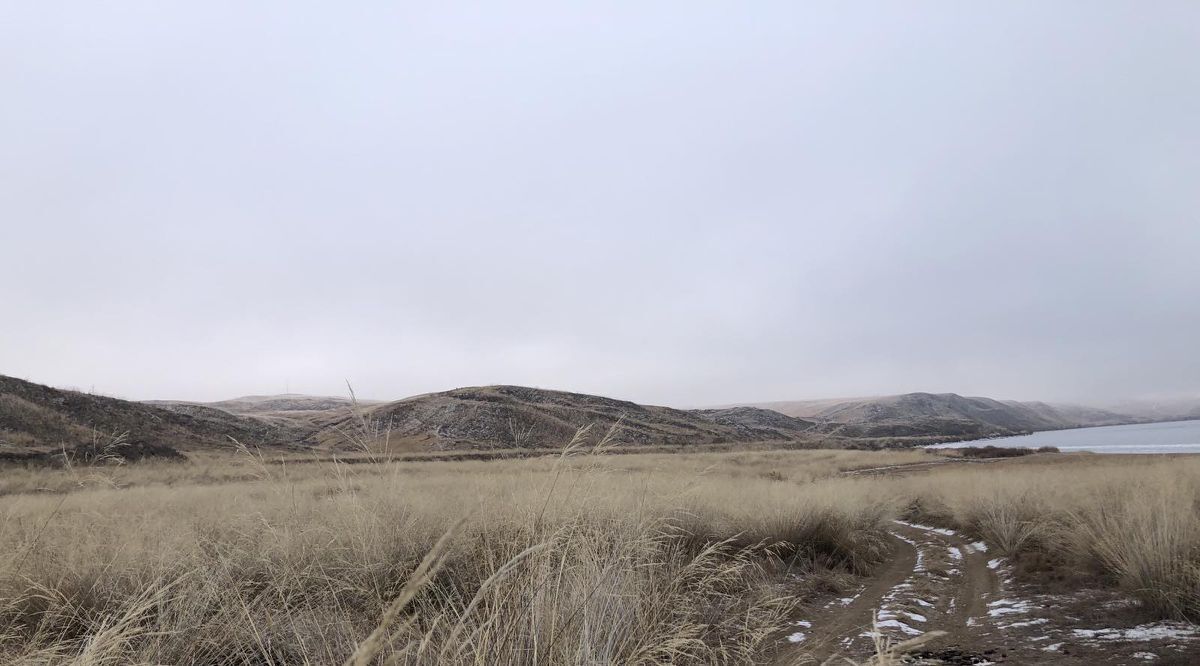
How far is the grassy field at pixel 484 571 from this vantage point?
2.81m

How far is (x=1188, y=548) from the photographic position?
17.5 feet

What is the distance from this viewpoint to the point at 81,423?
125 ft

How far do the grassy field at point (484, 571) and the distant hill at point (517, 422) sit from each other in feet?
111

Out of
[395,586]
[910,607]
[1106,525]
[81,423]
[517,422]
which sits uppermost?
[81,423]

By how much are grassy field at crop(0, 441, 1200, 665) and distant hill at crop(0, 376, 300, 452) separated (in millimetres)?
28782

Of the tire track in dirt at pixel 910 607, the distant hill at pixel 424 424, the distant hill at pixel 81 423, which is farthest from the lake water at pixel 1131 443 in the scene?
the distant hill at pixel 81 423

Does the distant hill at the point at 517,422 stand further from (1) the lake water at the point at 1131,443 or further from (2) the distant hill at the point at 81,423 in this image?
(1) the lake water at the point at 1131,443

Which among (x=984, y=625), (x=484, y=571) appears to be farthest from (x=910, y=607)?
(x=484, y=571)

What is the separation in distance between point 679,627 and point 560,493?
1812 mm

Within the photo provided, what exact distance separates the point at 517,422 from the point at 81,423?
101 feet

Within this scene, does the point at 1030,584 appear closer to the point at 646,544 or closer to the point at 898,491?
the point at 646,544

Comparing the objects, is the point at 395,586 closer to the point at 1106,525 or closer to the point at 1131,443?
the point at 1106,525

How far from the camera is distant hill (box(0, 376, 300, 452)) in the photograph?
32062mm

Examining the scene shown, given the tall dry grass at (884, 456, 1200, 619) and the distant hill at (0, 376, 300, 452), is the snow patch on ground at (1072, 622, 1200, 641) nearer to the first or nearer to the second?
the tall dry grass at (884, 456, 1200, 619)
